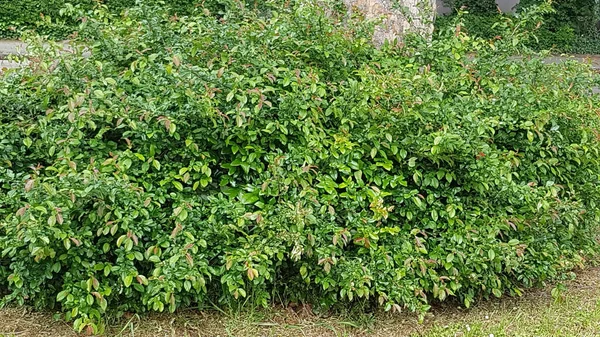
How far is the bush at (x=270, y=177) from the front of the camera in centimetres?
300

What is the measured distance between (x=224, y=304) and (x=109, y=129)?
109 centimetres

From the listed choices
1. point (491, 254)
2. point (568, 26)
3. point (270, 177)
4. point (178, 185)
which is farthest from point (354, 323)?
point (568, 26)

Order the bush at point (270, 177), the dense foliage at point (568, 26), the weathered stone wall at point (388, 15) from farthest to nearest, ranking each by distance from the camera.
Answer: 1. the dense foliage at point (568, 26)
2. the weathered stone wall at point (388, 15)
3. the bush at point (270, 177)

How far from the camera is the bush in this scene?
300cm

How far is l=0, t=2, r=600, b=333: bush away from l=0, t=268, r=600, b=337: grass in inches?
3.7

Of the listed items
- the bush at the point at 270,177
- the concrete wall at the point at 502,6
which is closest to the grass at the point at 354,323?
the bush at the point at 270,177

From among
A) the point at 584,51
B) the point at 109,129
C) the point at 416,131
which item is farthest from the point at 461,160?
the point at 584,51

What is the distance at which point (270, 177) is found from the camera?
3.20 metres

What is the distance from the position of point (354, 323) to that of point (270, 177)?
0.91 meters

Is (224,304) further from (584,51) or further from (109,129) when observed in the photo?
(584,51)

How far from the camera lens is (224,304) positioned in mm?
3320

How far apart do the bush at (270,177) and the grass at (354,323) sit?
9 cm

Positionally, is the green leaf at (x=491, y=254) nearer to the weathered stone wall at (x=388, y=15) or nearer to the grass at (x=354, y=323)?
the grass at (x=354, y=323)

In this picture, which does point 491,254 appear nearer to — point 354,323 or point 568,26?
point 354,323
